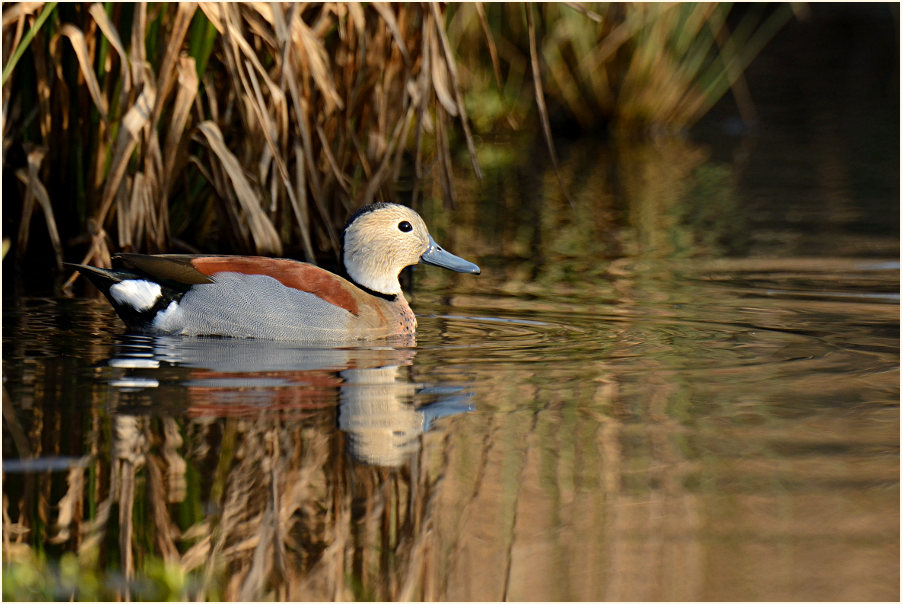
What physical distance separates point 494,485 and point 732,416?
4.12 feet

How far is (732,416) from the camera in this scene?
5.09 m

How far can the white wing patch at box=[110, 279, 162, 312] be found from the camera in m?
6.49

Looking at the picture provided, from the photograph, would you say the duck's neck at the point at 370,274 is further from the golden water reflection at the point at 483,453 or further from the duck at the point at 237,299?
the duck at the point at 237,299

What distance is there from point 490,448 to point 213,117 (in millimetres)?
3800

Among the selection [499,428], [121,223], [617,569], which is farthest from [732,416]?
[121,223]

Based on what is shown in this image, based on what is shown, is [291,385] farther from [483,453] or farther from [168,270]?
[168,270]

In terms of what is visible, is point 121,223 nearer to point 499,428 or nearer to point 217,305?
point 217,305

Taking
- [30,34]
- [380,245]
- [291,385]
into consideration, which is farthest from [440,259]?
[30,34]

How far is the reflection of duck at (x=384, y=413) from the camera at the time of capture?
452 cm

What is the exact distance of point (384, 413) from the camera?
5.02 metres

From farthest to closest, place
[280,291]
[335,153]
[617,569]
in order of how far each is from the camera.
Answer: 1. [335,153]
2. [280,291]
3. [617,569]

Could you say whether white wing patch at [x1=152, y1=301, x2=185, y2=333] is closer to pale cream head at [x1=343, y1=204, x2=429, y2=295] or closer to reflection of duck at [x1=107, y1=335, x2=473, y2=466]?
reflection of duck at [x1=107, y1=335, x2=473, y2=466]

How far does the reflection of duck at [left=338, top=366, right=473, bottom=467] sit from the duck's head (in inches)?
49.2

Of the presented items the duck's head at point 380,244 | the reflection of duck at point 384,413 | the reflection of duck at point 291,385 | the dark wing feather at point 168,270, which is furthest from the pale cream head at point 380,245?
the reflection of duck at point 384,413
